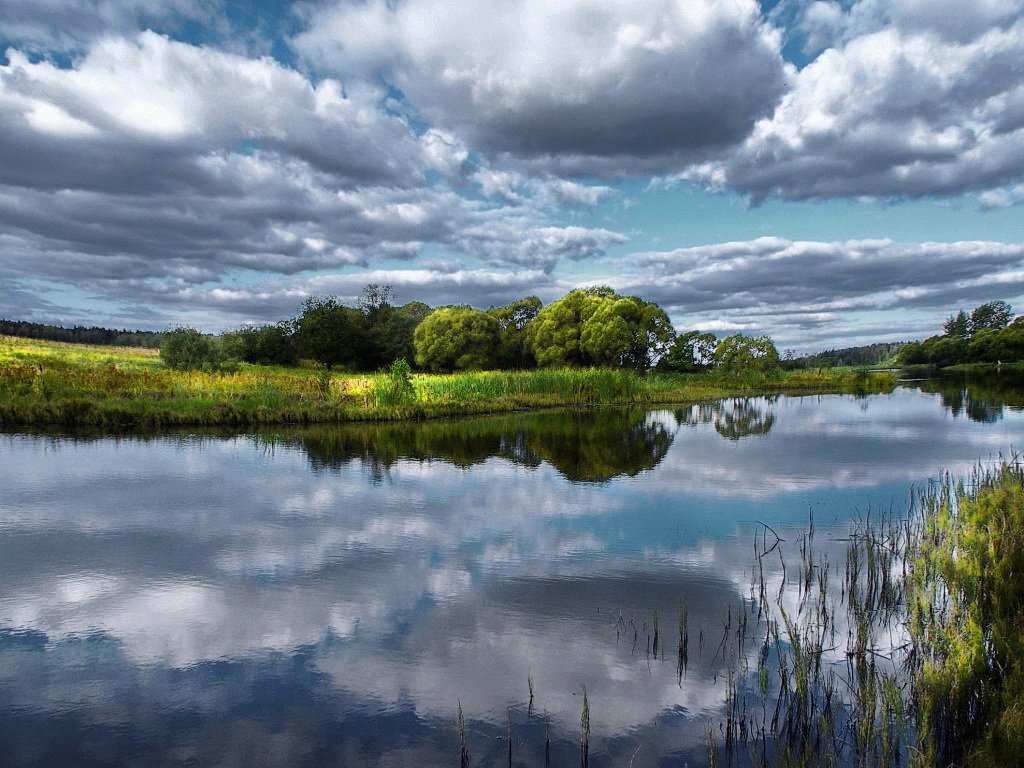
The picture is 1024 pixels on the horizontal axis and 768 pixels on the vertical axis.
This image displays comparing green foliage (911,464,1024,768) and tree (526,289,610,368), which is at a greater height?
tree (526,289,610,368)

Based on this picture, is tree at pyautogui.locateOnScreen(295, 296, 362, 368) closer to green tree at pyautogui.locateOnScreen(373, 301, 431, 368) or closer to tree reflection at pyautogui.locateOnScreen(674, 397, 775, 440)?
green tree at pyautogui.locateOnScreen(373, 301, 431, 368)

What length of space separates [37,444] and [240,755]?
16663 millimetres

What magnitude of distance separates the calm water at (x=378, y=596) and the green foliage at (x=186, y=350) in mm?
34153


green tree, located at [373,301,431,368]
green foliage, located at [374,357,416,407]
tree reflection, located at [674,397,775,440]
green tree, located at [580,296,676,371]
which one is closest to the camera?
tree reflection, located at [674,397,775,440]

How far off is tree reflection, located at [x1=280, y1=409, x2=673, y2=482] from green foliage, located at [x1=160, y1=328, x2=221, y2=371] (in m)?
29.9

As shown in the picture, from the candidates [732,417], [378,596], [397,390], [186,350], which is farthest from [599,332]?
[378,596]

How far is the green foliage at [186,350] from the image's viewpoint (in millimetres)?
45625

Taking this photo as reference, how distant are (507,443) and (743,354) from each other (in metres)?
35.4

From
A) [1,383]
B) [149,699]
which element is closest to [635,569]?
[149,699]

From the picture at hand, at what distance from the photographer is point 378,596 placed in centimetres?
623

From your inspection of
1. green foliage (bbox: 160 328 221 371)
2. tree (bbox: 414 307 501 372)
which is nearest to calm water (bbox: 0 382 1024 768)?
green foliage (bbox: 160 328 221 371)

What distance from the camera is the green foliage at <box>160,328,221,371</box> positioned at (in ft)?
150

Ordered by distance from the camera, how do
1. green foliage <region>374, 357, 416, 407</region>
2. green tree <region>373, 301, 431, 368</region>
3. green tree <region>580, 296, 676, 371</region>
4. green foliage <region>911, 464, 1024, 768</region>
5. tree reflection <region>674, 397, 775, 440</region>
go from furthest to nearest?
1. green tree <region>373, 301, 431, 368</region>
2. green tree <region>580, 296, 676, 371</region>
3. green foliage <region>374, 357, 416, 407</region>
4. tree reflection <region>674, 397, 775, 440</region>
5. green foliage <region>911, 464, 1024, 768</region>

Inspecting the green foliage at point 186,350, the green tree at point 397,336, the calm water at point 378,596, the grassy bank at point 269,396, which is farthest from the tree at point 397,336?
the calm water at point 378,596
